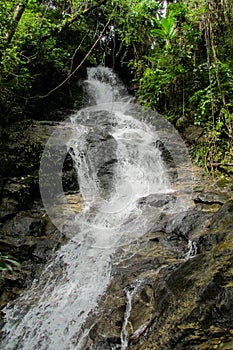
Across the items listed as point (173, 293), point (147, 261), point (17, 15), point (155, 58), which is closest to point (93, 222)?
point (147, 261)

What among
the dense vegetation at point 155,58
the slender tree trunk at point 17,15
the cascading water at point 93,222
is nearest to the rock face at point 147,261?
the cascading water at point 93,222

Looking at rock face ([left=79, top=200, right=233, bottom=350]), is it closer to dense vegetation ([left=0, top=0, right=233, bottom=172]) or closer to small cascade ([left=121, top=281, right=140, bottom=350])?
small cascade ([left=121, top=281, right=140, bottom=350])

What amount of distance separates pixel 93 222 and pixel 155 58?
520cm

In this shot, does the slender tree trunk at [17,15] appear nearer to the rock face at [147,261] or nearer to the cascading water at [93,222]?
the rock face at [147,261]

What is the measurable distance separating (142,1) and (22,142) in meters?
5.57

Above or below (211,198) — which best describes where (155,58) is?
above

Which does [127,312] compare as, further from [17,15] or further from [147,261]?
[17,15]

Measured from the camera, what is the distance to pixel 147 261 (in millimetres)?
4320

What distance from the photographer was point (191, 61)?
804 centimetres

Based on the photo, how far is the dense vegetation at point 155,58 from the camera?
635 centimetres

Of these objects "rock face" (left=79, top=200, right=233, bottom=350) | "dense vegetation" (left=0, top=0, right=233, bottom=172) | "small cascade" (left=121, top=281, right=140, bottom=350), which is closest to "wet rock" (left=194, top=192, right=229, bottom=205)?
"rock face" (left=79, top=200, right=233, bottom=350)

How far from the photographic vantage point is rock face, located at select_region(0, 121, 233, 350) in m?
2.54

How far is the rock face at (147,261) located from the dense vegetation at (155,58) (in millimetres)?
1084

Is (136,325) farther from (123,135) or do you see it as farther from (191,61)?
(191,61)
